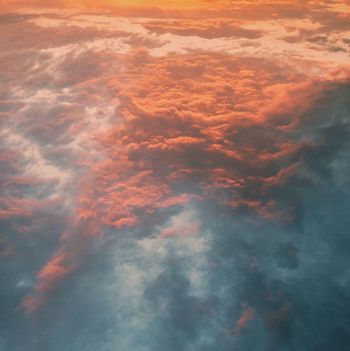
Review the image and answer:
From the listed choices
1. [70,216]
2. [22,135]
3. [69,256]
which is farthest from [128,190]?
→ [22,135]

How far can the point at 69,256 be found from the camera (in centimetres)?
1506

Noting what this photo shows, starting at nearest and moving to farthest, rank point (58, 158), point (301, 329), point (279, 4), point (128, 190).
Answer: point (301, 329)
point (128, 190)
point (58, 158)
point (279, 4)

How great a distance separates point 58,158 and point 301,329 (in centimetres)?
1606

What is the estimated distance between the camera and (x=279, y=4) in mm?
48281

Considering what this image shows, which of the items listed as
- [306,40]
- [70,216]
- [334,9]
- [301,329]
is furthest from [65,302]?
[334,9]

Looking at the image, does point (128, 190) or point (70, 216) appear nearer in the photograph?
point (70, 216)

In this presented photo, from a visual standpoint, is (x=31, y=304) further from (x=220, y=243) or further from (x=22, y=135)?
(x=22, y=135)

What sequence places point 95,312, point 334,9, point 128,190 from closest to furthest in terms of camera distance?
point 95,312
point 128,190
point 334,9

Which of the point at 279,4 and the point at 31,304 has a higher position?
the point at 279,4

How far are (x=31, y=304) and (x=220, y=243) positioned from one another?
8.10 metres

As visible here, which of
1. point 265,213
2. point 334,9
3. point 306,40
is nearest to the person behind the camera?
point 265,213

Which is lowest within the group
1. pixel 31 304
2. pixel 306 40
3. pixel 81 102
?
pixel 31 304

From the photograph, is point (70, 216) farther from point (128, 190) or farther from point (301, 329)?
point (301, 329)

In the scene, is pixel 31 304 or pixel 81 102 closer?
pixel 31 304
